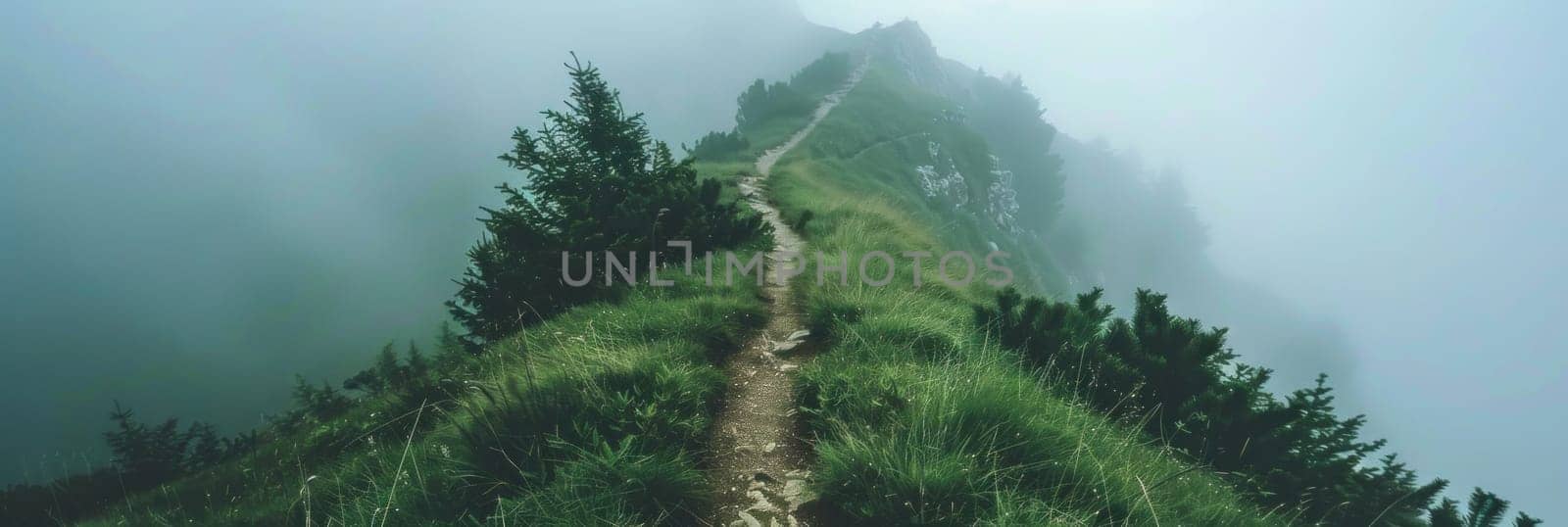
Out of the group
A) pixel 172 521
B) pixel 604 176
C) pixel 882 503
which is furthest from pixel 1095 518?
pixel 604 176

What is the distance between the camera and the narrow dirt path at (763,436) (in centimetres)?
319

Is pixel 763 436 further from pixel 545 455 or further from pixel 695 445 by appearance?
pixel 545 455

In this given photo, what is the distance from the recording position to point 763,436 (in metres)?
3.93

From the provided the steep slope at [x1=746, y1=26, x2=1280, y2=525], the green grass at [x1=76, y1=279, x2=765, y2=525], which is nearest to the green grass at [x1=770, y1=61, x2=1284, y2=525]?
the steep slope at [x1=746, y1=26, x2=1280, y2=525]

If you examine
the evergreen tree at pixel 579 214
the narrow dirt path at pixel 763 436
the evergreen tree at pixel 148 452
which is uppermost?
the evergreen tree at pixel 579 214

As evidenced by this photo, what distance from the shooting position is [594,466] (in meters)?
2.90

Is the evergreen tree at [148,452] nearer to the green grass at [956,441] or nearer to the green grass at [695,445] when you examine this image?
the green grass at [695,445]

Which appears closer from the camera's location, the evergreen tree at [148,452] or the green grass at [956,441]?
the green grass at [956,441]

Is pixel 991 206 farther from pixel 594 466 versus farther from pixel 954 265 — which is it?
pixel 594 466

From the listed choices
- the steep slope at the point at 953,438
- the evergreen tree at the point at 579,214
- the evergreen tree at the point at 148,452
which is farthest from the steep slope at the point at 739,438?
the evergreen tree at the point at 148,452

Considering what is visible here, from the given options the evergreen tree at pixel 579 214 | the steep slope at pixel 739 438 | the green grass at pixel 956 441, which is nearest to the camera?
the green grass at pixel 956 441

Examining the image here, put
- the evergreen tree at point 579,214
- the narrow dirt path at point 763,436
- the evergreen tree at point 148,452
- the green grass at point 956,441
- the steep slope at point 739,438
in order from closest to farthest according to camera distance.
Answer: the green grass at point 956,441 → the steep slope at point 739,438 → the narrow dirt path at point 763,436 → the evergreen tree at point 579,214 → the evergreen tree at point 148,452

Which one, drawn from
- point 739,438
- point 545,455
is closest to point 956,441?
point 739,438

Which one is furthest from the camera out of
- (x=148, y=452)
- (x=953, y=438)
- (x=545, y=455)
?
(x=148, y=452)
